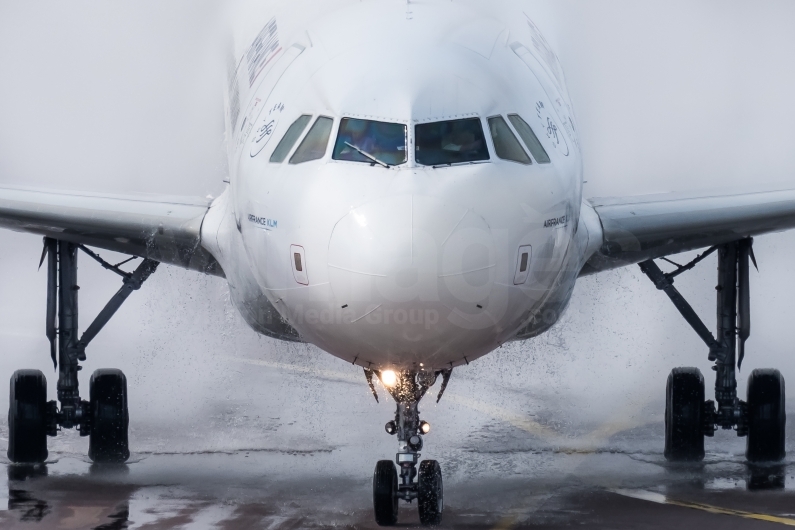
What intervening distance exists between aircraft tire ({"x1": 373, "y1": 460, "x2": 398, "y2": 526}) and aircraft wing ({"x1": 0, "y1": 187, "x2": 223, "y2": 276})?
11.1 ft

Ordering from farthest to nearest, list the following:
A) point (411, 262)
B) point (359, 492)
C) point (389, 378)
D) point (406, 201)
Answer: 1. point (359, 492)
2. point (389, 378)
3. point (406, 201)
4. point (411, 262)

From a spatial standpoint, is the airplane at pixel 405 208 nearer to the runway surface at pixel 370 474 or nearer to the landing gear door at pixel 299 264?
the landing gear door at pixel 299 264

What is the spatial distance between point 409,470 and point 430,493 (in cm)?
25

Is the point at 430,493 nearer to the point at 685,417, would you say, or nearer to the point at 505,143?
the point at 505,143

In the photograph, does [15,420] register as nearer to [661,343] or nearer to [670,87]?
[661,343]

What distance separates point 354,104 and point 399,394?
8.42ft

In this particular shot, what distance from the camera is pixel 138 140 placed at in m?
28.5

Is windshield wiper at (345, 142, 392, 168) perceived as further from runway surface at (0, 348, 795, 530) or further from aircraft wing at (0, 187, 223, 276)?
aircraft wing at (0, 187, 223, 276)

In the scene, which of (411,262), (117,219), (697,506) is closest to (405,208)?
(411,262)

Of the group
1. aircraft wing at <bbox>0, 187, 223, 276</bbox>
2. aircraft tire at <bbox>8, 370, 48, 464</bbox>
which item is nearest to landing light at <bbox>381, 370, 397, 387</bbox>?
aircraft wing at <bbox>0, 187, 223, 276</bbox>

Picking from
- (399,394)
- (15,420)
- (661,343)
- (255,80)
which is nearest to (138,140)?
(661,343)

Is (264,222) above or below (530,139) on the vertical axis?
below

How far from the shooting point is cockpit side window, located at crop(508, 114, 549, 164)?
424 inches

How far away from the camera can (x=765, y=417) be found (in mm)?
15719
